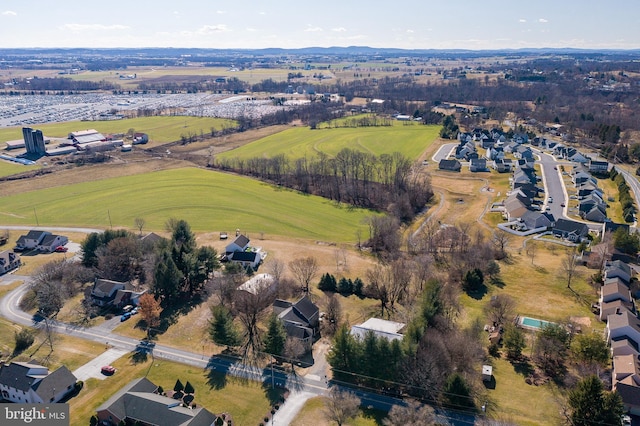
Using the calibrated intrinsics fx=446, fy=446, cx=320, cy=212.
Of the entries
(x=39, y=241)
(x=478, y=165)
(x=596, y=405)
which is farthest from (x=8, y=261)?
(x=478, y=165)

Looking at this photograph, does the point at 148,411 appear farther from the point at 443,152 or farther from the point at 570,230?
the point at 443,152

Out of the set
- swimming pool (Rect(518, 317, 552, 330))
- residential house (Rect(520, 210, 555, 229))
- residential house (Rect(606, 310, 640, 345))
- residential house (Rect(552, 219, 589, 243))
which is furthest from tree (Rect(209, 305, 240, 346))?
residential house (Rect(552, 219, 589, 243))

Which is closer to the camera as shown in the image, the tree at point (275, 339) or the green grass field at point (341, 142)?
the tree at point (275, 339)

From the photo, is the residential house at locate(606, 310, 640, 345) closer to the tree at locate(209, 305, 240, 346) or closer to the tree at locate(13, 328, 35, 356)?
the tree at locate(209, 305, 240, 346)

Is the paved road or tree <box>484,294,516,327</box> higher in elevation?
the paved road

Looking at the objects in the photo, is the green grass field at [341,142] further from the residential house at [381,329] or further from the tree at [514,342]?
the tree at [514,342]

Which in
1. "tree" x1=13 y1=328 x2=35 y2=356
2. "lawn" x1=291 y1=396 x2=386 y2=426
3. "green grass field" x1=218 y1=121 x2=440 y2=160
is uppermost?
"green grass field" x1=218 y1=121 x2=440 y2=160

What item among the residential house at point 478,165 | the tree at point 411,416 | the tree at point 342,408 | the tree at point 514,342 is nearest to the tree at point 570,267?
the tree at point 514,342
